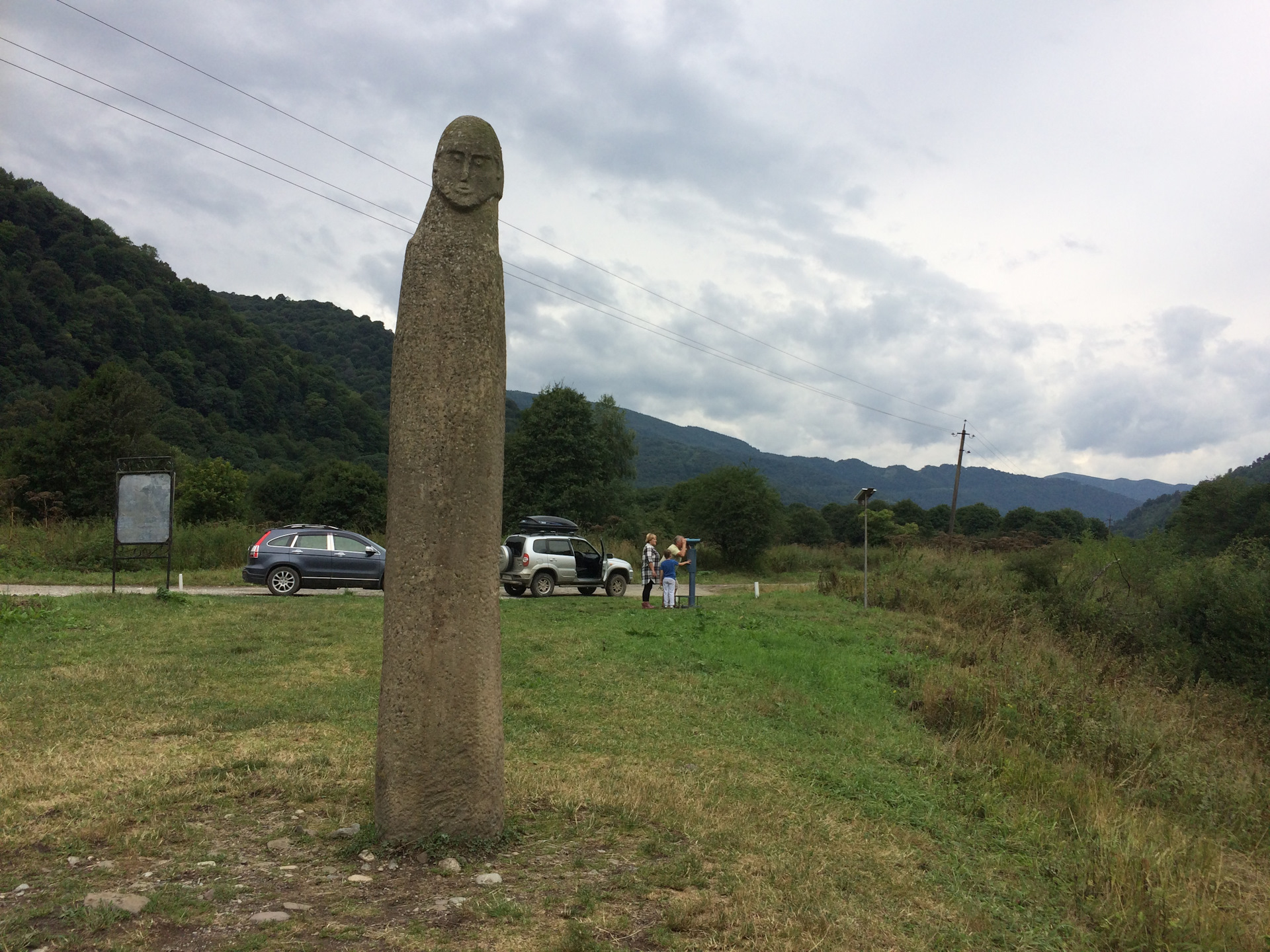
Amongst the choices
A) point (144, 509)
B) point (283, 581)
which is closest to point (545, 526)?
point (283, 581)

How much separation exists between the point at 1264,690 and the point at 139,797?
20939 mm

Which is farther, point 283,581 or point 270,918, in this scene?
point 283,581

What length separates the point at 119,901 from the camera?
13.1 ft

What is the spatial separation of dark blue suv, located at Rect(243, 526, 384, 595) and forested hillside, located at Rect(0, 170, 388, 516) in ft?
81.5

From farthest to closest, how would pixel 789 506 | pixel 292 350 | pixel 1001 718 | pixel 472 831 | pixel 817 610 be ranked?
1. pixel 789 506
2. pixel 292 350
3. pixel 817 610
4. pixel 1001 718
5. pixel 472 831

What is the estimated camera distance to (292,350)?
220ft

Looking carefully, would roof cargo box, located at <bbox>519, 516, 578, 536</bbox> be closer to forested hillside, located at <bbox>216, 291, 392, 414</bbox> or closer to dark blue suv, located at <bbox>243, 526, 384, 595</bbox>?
dark blue suv, located at <bbox>243, 526, 384, 595</bbox>

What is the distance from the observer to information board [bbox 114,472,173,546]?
1628 centimetres

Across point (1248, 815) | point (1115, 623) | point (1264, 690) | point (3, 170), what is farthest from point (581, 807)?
point (3, 170)

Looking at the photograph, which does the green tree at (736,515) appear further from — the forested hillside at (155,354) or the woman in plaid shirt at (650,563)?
the forested hillside at (155,354)

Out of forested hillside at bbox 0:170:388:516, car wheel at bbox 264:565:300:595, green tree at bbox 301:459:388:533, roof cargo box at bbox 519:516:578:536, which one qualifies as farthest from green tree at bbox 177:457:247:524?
car wheel at bbox 264:565:300:595

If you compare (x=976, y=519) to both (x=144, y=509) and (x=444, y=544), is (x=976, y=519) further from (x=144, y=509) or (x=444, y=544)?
(x=444, y=544)

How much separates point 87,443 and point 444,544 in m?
39.4

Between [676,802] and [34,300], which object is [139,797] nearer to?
[676,802]
